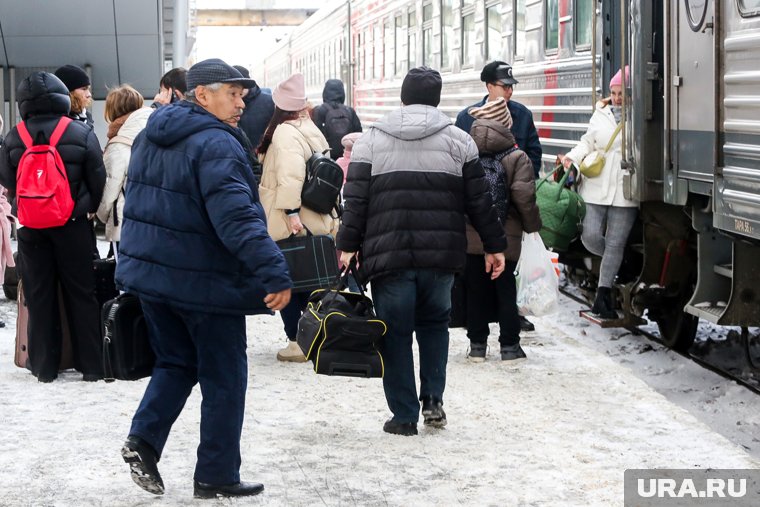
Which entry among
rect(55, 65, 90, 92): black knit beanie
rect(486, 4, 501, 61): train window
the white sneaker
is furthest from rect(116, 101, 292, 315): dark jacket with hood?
rect(486, 4, 501, 61): train window

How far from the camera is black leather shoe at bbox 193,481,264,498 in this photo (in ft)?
16.2

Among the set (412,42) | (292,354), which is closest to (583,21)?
(292,354)

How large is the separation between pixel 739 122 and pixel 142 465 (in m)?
3.23

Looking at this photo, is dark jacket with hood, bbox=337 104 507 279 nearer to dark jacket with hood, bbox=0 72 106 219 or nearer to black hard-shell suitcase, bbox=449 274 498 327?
dark jacket with hood, bbox=0 72 106 219

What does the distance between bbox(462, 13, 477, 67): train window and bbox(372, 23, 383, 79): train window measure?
547 centimetres

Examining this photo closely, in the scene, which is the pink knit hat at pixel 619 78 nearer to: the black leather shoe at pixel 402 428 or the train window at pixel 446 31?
the black leather shoe at pixel 402 428

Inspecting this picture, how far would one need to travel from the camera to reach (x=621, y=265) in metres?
9.18

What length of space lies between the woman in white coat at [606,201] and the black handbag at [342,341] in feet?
10.6

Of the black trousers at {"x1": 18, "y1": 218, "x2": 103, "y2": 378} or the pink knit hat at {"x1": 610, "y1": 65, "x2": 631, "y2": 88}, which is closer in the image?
the black trousers at {"x1": 18, "y1": 218, "x2": 103, "y2": 378}

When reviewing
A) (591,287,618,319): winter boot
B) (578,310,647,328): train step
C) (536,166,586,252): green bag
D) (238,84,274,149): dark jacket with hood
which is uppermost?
(238,84,274,149): dark jacket with hood

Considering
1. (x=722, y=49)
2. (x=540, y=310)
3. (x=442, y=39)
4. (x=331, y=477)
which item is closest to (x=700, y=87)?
(x=722, y=49)

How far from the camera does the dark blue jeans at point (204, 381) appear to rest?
4.84 m

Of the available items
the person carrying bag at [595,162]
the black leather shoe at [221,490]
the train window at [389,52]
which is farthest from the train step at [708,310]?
the train window at [389,52]

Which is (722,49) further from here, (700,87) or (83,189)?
(83,189)
